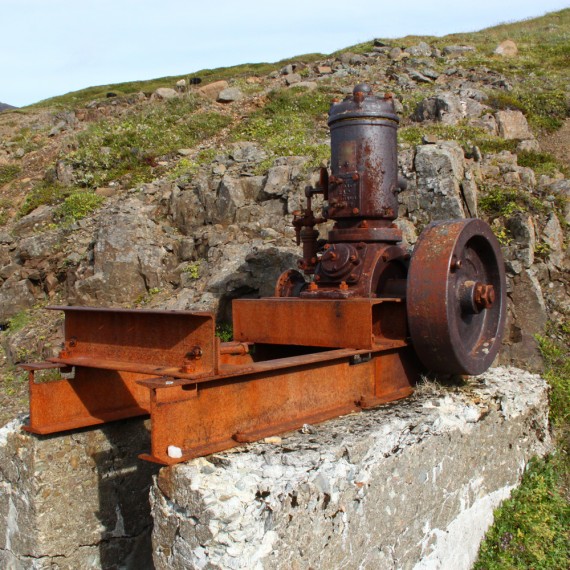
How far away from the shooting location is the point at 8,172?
1474 centimetres

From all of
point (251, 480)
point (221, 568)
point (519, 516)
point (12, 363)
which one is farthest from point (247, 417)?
point (12, 363)

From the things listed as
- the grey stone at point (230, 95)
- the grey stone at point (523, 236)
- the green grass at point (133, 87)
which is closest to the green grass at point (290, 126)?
the grey stone at point (230, 95)

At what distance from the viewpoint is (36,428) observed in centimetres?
360

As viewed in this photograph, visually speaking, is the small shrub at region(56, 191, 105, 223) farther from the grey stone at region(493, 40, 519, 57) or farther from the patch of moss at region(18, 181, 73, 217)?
the grey stone at region(493, 40, 519, 57)

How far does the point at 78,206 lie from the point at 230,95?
661 centimetres

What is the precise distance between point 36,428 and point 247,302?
171 cm

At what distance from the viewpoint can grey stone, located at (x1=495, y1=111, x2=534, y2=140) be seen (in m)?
11.6

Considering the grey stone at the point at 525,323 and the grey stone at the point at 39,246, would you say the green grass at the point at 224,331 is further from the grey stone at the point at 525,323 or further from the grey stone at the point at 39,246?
the grey stone at the point at 39,246

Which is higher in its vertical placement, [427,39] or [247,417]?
[427,39]

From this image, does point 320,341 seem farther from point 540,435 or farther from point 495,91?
point 495,91

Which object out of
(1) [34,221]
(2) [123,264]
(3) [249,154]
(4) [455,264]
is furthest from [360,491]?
(1) [34,221]

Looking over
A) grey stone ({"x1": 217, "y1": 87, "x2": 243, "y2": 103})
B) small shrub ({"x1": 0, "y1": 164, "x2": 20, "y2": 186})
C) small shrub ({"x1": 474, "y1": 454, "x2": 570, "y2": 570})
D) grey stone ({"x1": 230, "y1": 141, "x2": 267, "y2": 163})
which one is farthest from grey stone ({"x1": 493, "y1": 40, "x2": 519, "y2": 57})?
small shrub ({"x1": 474, "y1": 454, "x2": 570, "y2": 570})

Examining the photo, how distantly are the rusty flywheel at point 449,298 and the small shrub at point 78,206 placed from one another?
25.0 feet

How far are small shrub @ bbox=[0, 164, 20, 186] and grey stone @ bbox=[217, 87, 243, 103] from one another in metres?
5.27
